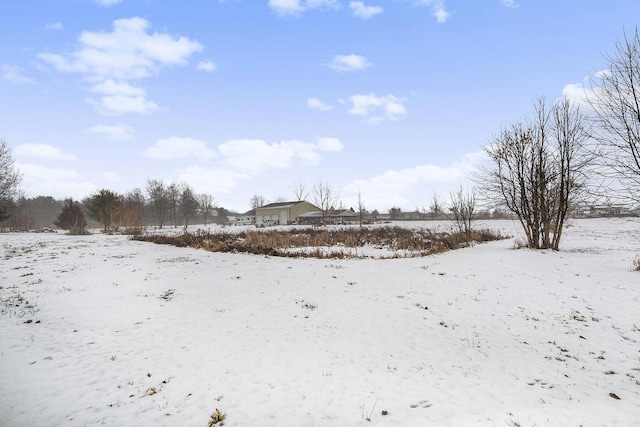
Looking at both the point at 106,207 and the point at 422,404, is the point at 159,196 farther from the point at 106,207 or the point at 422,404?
the point at 422,404

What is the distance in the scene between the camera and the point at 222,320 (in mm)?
6832

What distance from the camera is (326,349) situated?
549 centimetres

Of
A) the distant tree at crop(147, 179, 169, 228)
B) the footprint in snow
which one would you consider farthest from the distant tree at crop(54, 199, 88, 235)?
the footprint in snow

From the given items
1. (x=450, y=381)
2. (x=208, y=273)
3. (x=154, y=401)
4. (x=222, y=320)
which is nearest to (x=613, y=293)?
(x=450, y=381)

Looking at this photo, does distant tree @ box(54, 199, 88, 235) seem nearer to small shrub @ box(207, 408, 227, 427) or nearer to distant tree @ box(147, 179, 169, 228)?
distant tree @ box(147, 179, 169, 228)

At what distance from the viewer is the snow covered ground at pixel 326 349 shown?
150 inches

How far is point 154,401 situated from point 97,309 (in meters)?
4.62

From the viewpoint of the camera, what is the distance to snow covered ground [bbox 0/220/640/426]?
12.5ft

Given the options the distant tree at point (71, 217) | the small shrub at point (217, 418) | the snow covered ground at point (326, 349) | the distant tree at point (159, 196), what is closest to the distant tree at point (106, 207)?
the distant tree at point (71, 217)

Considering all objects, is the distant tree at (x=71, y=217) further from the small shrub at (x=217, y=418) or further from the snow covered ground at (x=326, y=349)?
the small shrub at (x=217, y=418)

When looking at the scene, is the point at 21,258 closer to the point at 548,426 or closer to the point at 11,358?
the point at 11,358

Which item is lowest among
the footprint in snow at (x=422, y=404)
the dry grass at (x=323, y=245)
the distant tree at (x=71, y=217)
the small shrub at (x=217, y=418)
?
the footprint in snow at (x=422, y=404)

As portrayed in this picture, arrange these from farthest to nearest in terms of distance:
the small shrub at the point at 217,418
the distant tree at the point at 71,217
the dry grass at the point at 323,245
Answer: the distant tree at the point at 71,217
the dry grass at the point at 323,245
the small shrub at the point at 217,418

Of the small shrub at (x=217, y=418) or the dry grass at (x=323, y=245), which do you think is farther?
the dry grass at (x=323, y=245)
